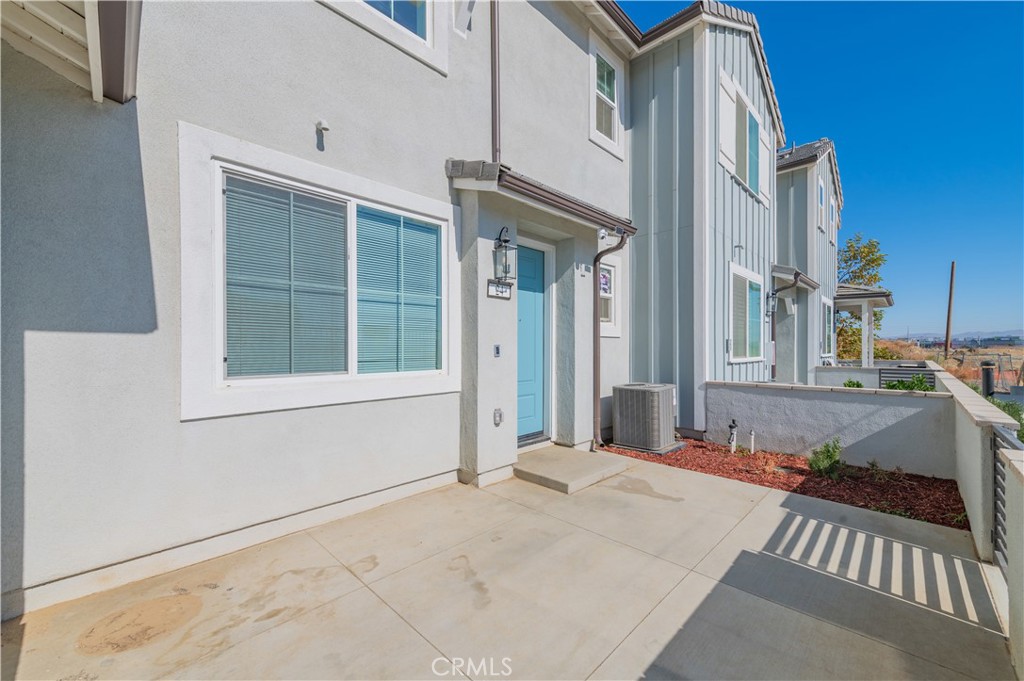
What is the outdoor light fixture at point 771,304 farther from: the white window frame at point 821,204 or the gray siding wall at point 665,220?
the white window frame at point 821,204

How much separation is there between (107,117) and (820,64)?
15.5m

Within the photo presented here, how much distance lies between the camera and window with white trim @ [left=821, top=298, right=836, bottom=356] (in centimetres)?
1392

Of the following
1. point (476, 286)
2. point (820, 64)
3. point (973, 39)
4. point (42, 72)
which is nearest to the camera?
point (42, 72)

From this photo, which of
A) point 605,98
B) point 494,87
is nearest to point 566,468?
point 494,87

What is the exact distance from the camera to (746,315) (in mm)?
8492

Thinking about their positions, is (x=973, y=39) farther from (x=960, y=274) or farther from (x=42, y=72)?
(x=960, y=274)

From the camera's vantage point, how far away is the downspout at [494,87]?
5051 mm

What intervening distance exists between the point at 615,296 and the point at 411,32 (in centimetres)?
493

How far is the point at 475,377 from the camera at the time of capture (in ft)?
15.0

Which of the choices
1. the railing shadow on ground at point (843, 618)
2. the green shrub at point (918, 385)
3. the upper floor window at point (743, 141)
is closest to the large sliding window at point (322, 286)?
the railing shadow on ground at point (843, 618)

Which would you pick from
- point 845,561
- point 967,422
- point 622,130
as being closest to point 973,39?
point 622,130

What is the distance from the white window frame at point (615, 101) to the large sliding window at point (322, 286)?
4155mm

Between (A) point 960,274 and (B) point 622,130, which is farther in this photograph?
(A) point 960,274

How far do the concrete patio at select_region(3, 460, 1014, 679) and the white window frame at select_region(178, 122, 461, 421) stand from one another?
46.1 inches
